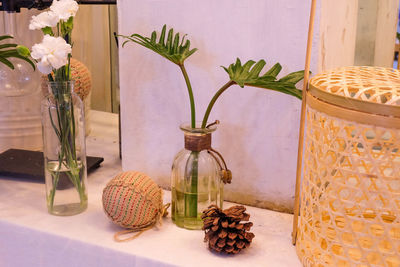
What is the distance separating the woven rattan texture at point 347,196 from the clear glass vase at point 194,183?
165 millimetres

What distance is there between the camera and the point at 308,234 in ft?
2.26

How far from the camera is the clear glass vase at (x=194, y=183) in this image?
2.60 feet

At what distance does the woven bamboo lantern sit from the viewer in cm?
56

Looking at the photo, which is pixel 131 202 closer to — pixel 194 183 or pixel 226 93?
pixel 194 183

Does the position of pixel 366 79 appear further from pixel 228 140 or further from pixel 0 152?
pixel 0 152

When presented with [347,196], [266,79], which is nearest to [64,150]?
[266,79]

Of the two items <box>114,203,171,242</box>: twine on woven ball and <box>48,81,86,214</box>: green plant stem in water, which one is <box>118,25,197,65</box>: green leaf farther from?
<box>114,203,171,242</box>: twine on woven ball

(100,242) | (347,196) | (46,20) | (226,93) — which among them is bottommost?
(100,242)

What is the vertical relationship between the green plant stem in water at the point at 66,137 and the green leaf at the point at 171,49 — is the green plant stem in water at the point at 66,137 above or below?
below

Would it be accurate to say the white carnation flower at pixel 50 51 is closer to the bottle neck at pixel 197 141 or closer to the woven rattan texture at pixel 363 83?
the bottle neck at pixel 197 141

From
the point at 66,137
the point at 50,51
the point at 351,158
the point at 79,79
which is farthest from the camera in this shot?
the point at 79,79

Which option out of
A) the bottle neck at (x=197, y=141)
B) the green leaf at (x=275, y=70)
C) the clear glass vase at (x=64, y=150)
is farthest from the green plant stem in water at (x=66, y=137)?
the green leaf at (x=275, y=70)

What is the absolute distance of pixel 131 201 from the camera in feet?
2.48

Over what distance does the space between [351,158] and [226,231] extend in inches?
9.1
